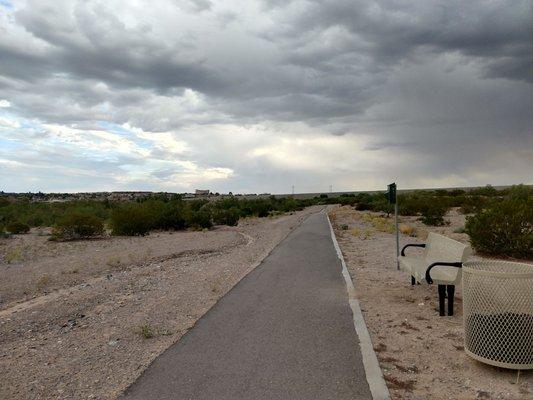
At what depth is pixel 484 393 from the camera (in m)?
4.87

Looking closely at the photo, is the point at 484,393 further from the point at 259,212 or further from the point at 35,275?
the point at 259,212

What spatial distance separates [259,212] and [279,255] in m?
42.8

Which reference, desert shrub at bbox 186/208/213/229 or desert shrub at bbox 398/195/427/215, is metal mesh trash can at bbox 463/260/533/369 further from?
desert shrub at bbox 398/195/427/215

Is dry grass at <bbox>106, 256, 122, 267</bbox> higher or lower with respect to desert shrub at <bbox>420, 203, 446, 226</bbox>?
lower

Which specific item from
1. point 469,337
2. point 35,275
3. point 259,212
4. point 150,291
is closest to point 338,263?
point 150,291

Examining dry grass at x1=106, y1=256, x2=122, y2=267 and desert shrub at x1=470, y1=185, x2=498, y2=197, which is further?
desert shrub at x1=470, y1=185, x2=498, y2=197

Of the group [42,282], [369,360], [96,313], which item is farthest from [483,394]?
[42,282]

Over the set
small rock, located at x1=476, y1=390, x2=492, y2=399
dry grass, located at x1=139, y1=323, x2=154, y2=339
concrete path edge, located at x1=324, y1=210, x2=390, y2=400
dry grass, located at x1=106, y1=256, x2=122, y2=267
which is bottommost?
dry grass, located at x1=106, y1=256, x2=122, y2=267

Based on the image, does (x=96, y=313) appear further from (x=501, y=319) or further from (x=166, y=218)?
(x=166, y=218)

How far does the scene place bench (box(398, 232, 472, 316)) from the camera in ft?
25.3

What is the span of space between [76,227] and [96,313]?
22177mm

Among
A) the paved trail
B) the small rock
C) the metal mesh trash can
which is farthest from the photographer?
the metal mesh trash can

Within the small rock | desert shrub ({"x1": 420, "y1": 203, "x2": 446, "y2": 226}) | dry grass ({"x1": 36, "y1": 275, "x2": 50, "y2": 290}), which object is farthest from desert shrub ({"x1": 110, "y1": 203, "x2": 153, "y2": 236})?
the small rock

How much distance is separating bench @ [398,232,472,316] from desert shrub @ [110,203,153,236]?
23.8m
